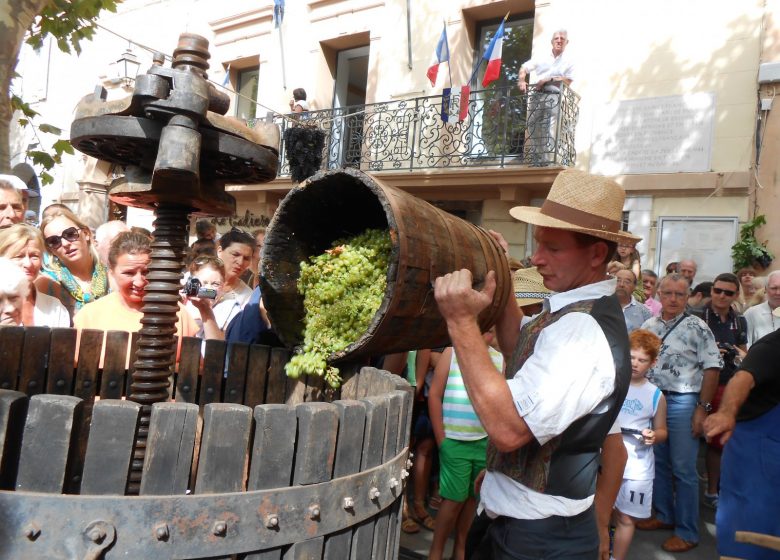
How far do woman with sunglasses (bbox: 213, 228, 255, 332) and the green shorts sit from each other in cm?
194

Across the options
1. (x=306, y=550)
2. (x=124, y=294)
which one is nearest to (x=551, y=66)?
(x=124, y=294)

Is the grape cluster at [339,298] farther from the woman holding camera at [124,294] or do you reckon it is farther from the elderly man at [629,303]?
the elderly man at [629,303]

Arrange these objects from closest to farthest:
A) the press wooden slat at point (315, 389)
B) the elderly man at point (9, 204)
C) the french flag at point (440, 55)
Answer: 1. the press wooden slat at point (315, 389)
2. the elderly man at point (9, 204)
3. the french flag at point (440, 55)

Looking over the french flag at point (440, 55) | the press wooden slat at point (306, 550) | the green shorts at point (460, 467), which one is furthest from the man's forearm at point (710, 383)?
the french flag at point (440, 55)

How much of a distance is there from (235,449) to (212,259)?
10.7 feet

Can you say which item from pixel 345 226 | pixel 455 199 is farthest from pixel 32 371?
pixel 455 199

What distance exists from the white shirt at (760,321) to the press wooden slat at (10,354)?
617cm

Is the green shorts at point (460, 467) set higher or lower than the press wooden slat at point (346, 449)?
lower

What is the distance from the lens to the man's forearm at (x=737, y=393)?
10.9 feet

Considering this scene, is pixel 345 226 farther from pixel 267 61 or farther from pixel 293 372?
pixel 267 61

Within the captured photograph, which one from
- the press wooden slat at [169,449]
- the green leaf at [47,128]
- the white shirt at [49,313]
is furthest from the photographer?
the green leaf at [47,128]

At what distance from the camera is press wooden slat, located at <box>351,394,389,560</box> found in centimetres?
191

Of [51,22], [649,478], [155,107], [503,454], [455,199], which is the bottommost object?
[649,478]

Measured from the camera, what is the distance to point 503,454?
2160mm
